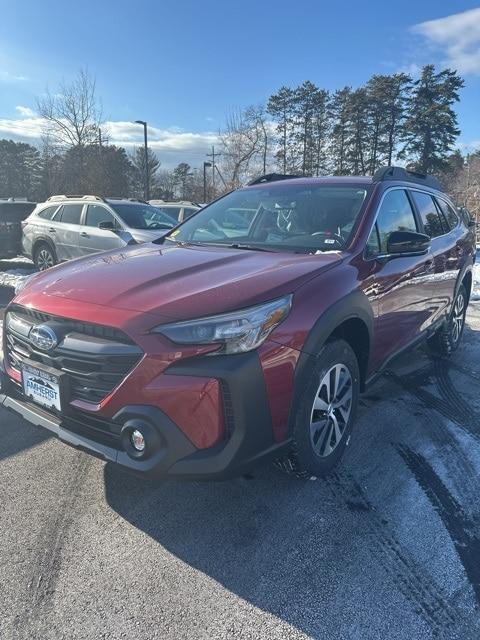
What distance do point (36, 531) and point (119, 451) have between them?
2.26ft

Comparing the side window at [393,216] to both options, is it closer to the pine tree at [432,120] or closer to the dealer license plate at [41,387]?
the dealer license plate at [41,387]

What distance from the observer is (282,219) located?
3.64 m

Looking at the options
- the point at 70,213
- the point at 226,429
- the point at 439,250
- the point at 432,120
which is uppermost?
the point at 432,120

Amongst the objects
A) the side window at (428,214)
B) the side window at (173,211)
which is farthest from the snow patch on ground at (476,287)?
the side window at (173,211)

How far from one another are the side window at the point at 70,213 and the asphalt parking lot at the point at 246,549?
7.61 metres

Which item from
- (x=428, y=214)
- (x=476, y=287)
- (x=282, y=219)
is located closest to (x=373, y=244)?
(x=282, y=219)

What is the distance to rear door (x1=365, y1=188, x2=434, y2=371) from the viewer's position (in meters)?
3.28

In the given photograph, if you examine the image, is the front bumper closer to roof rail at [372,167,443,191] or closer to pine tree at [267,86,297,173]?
roof rail at [372,167,443,191]

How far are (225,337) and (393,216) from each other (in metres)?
2.18

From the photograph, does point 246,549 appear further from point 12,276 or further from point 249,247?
point 12,276

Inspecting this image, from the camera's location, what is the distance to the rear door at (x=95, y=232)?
9.56 meters

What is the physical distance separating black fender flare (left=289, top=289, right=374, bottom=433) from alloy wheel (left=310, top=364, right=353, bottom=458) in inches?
10.2

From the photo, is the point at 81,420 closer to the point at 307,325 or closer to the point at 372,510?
the point at 307,325

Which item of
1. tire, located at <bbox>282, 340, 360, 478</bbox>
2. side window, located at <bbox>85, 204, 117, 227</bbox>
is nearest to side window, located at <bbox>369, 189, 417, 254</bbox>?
tire, located at <bbox>282, 340, 360, 478</bbox>
